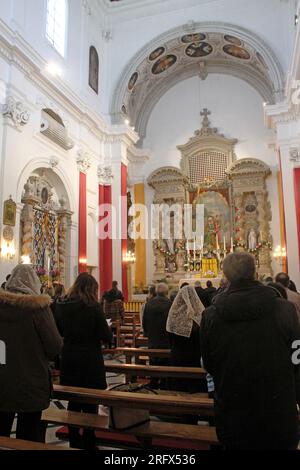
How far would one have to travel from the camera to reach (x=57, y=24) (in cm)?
1162

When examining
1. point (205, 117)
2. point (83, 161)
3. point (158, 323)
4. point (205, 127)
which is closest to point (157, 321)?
point (158, 323)

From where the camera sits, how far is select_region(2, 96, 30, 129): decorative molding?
348 inches

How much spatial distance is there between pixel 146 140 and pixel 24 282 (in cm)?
1541

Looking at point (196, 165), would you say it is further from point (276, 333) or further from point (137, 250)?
point (276, 333)

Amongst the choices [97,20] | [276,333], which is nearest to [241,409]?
[276,333]

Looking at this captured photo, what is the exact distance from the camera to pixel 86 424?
3031mm

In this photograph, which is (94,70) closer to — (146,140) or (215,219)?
(146,140)

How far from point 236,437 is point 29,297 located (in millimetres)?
1420

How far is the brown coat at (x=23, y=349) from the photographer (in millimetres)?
2459

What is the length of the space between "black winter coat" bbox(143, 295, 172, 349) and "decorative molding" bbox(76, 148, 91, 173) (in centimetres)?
806

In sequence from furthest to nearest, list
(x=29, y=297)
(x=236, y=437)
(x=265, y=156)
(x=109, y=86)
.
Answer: (x=265, y=156) < (x=109, y=86) < (x=29, y=297) < (x=236, y=437)

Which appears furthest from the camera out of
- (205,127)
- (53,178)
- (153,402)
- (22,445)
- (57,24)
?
(205,127)

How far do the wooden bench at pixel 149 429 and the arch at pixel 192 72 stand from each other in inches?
480

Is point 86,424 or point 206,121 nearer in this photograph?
point 86,424
